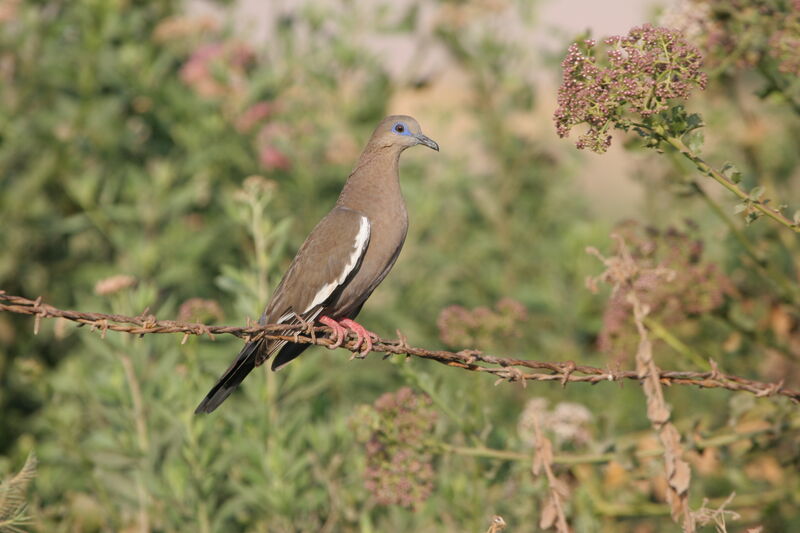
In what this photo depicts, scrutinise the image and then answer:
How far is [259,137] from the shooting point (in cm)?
739

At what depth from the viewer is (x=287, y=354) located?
4512mm

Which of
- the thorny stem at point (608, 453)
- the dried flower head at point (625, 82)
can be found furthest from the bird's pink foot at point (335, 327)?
the dried flower head at point (625, 82)

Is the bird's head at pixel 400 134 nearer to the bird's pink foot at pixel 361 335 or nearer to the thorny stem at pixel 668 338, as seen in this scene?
the bird's pink foot at pixel 361 335

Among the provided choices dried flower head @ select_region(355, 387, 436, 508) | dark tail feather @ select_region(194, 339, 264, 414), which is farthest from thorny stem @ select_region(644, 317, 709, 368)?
dark tail feather @ select_region(194, 339, 264, 414)

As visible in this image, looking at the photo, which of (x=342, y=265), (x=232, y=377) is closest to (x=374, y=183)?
(x=342, y=265)

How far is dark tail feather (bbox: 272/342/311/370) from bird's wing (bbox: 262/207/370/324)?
142 millimetres

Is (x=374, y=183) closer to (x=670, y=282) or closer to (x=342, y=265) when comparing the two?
(x=342, y=265)

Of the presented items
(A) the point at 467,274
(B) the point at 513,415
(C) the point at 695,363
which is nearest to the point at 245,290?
(C) the point at 695,363

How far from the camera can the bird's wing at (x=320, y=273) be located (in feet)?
14.9

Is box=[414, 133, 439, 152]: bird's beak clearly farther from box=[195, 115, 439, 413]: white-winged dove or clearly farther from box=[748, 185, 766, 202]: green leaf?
box=[748, 185, 766, 202]: green leaf

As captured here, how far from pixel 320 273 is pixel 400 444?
950 mm

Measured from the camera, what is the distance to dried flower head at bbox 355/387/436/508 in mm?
3934

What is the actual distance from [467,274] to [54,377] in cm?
313

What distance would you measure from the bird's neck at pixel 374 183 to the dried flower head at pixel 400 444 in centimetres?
117
